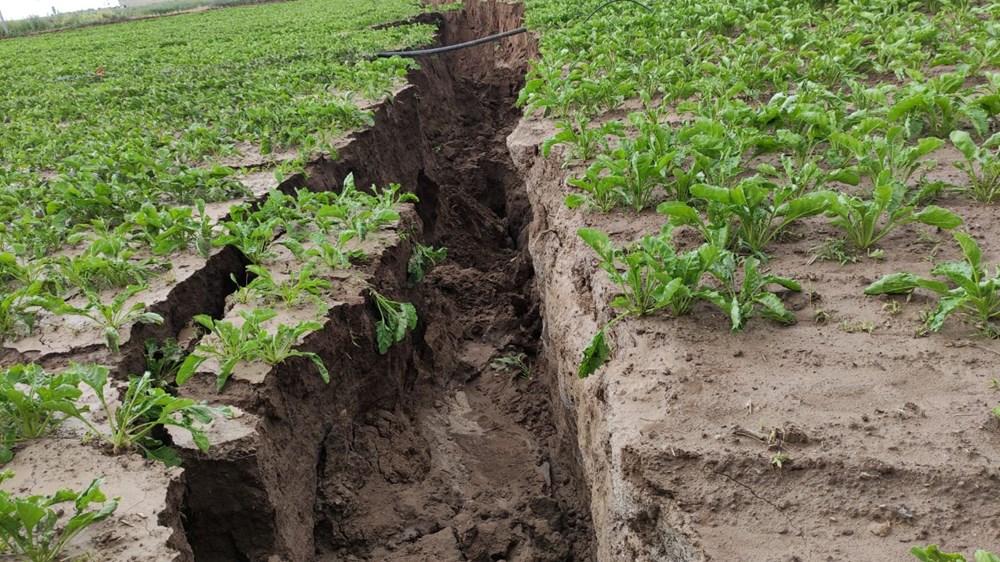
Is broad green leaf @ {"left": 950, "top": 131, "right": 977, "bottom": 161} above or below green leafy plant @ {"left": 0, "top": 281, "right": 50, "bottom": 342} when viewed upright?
above

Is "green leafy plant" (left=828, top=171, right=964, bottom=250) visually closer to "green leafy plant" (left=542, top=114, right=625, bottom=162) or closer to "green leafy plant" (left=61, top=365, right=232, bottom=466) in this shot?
"green leafy plant" (left=542, top=114, right=625, bottom=162)

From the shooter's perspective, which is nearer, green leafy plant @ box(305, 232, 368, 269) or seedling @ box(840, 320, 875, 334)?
seedling @ box(840, 320, 875, 334)

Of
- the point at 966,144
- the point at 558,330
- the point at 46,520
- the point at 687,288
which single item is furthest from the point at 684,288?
the point at 46,520

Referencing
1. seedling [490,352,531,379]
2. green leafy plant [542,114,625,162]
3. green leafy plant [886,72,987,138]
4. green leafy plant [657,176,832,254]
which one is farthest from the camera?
seedling [490,352,531,379]

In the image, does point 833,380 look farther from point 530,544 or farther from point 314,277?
point 314,277

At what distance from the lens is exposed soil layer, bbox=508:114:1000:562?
1988 millimetres

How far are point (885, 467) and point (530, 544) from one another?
1910 mm

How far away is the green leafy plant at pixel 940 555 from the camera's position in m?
1.67

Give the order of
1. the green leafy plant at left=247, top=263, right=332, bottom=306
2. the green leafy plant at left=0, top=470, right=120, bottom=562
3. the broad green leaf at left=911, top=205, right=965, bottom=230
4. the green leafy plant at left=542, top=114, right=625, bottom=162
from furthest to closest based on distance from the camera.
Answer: the green leafy plant at left=542, top=114, right=625, bottom=162, the green leafy plant at left=247, top=263, right=332, bottom=306, the broad green leaf at left=911, top=205, right=965, bottom=230, the green leafy plant at left=0, top=470, right=120, bottom=562

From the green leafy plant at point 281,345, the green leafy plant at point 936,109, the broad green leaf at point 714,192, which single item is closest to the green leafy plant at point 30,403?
the green leafy plant at point 281,345

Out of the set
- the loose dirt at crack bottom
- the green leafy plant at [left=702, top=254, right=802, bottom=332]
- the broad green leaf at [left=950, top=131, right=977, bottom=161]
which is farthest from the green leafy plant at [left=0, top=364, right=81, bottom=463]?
A: the broad green leaf at [left=950, top=131, right=977, bottom=161]

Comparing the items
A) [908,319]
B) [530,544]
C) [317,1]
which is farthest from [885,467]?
[317,1]

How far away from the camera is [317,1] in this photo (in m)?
25.8

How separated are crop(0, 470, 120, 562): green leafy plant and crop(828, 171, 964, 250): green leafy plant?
3.12 metres
